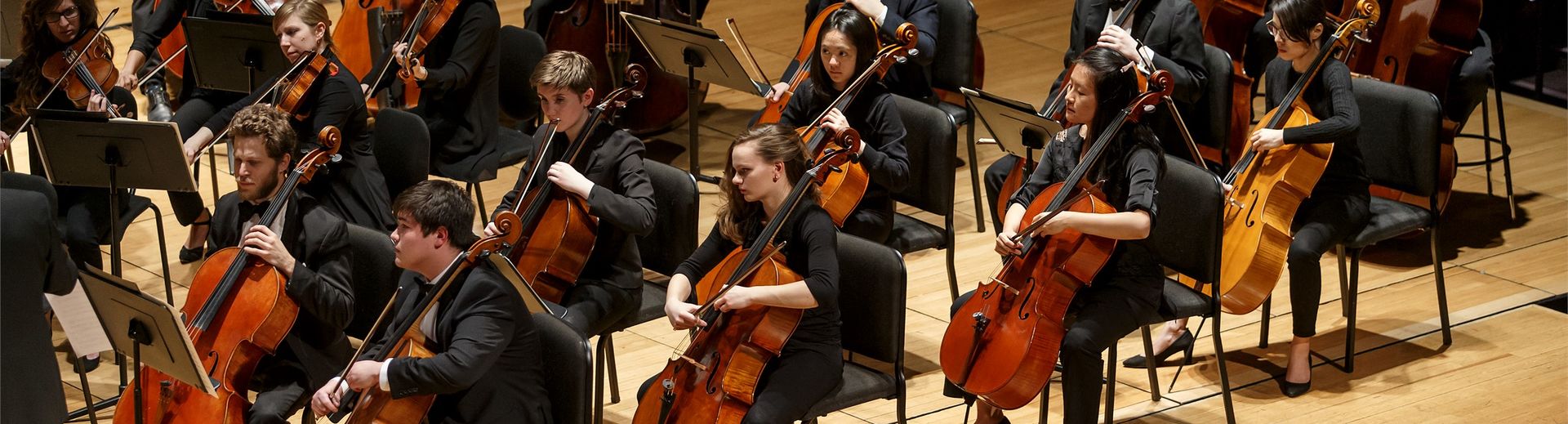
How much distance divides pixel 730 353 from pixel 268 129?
44.4 inches

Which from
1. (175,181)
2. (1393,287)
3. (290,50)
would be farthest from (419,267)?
(1393,287)

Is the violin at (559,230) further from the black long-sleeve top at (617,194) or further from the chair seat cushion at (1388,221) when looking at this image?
the chair seat cushion at (1388,221)

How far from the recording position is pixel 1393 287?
4.75 metres

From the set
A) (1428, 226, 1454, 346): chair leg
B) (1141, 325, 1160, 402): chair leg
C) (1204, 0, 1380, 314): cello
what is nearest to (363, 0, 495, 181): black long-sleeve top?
(1141, 325, 1160, 402): chair leg

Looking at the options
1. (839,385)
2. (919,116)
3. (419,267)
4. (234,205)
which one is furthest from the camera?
(919,116)

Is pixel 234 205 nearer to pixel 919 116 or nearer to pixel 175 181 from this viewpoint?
pixel 175 181

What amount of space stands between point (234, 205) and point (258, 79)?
125 centimetres

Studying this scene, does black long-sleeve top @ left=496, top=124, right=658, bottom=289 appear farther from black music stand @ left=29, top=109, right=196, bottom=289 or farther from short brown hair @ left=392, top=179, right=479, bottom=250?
black music stand @ left=29, top=109, right=196, bottom=289

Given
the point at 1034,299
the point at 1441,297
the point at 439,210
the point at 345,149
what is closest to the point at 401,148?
the point at 345,149

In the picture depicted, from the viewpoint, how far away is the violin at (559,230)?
143 inches

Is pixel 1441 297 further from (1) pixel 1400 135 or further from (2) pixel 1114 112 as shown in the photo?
(2) pixel 1114 112

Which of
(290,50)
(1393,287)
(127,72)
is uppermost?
(290,50)

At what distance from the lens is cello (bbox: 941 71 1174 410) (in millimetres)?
3340

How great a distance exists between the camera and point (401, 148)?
420cm
